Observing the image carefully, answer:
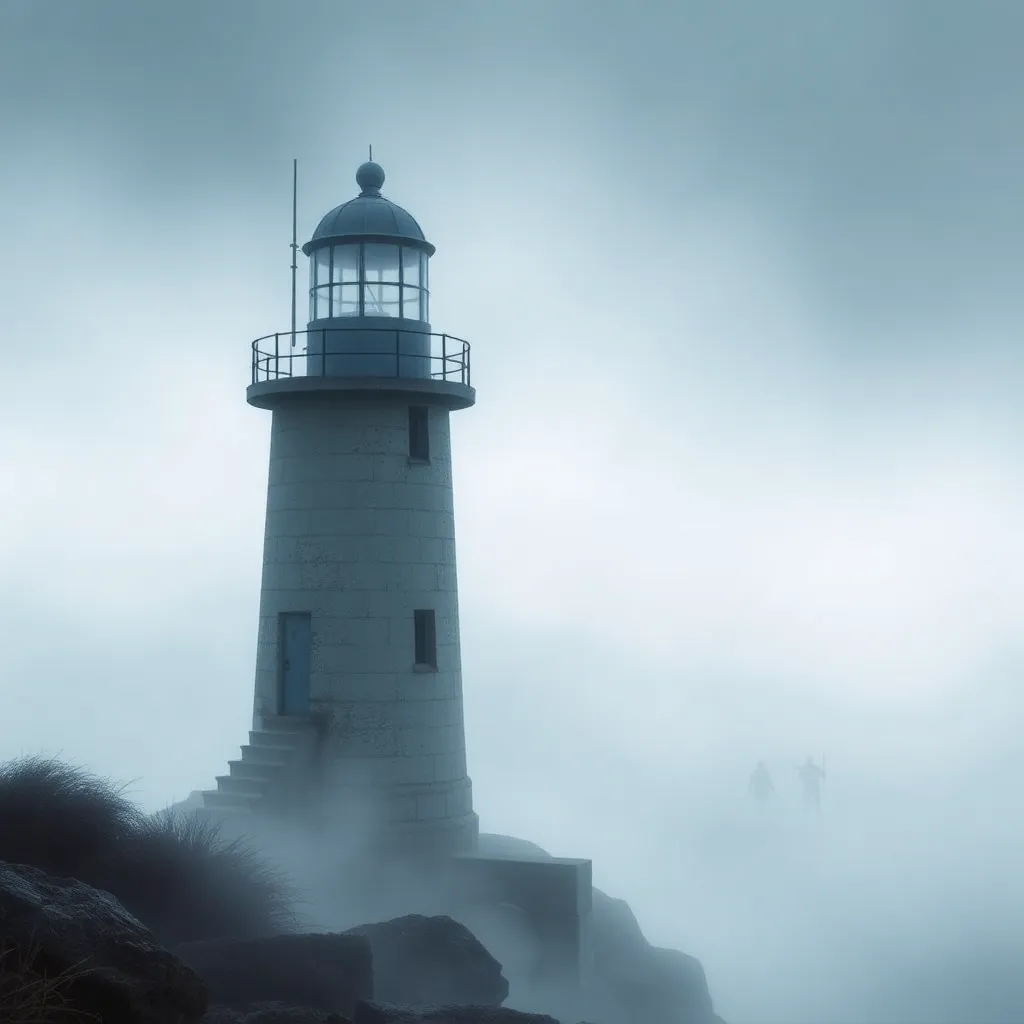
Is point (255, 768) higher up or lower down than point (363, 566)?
lower down

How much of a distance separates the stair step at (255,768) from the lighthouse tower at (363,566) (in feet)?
0.08

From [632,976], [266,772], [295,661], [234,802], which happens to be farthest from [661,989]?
[295,661]

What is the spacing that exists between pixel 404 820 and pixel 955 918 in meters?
37.6

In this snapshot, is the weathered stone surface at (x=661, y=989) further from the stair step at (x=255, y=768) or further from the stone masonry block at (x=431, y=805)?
the stair step at (x=255, y=768)

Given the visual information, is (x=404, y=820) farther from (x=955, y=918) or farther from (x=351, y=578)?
(x=955, y=918)

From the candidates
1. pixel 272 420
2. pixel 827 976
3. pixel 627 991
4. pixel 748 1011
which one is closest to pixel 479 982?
pixel 627 991

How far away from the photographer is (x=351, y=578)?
714 inches

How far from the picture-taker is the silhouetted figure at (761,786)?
6284cm

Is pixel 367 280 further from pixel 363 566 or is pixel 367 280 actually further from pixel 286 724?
pixel 286 724

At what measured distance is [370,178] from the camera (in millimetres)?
19453

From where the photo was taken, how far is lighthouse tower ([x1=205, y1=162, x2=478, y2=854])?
59.1ft

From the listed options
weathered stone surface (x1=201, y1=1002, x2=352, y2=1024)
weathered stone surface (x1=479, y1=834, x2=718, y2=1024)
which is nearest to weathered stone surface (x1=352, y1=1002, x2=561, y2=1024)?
weathered stone surface (x1=201, y1=1002, x2=352, y2=1024)

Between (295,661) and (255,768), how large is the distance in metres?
1.54

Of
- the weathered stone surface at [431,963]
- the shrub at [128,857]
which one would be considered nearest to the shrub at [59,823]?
the shrub at [128,857]
